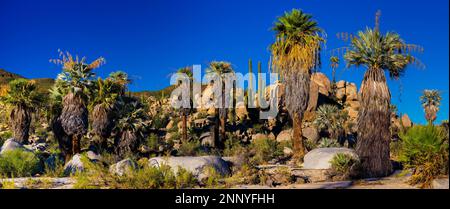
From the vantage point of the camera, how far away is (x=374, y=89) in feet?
57.4

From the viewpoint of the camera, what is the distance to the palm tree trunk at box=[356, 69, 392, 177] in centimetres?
1745

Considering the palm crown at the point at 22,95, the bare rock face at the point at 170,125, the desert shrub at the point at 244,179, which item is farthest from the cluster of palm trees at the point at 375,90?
the bare rock face at the point at 170,125

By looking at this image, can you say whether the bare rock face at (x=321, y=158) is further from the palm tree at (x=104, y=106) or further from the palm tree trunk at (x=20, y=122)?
the palm tree trunk at (x=20, y=122)

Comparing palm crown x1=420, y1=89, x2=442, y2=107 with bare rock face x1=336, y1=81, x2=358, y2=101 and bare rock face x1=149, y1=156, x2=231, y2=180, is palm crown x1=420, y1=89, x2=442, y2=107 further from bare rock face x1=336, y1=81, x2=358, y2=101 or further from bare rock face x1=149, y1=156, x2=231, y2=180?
bare rock face x1=149, y1=156, x2=231, y2=180

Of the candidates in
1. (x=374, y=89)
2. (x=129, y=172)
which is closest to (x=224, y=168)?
(x=129, y=172)

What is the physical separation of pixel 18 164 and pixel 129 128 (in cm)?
867

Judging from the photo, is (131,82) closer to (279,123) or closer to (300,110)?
(300,110)

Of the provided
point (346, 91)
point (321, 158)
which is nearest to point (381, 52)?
point (321, 158)

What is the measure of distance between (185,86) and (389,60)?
22323 millimetres

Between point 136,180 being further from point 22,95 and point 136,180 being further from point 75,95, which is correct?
point 22,95

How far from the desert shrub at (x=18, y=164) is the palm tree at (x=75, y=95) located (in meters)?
4.16

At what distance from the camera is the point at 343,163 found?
17656 mm

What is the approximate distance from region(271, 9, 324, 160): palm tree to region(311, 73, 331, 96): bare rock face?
24906 mm
